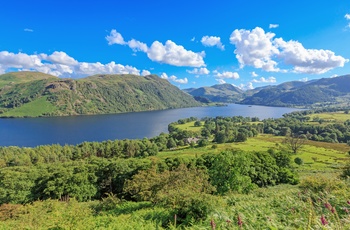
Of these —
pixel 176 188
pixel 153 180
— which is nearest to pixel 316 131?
pixel 153 180

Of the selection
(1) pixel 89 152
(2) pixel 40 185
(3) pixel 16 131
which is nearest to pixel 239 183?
(2) pixel 40 185

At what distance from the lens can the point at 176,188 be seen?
22.7m

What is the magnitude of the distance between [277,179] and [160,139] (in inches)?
2515

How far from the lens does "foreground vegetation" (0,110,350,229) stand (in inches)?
365

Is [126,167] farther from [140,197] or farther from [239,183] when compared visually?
[239,183]

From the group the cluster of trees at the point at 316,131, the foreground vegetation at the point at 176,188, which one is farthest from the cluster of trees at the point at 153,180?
the cluster of trees at the point at 316,131

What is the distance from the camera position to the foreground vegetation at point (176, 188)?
30.4ft

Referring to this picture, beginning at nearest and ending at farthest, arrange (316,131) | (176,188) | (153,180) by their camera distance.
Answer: (176,188), (153,180), (316,131)

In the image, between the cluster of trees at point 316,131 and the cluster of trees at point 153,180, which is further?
the cluster of trees at point 316,131

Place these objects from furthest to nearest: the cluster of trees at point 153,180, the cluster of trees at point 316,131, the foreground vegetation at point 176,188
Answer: the cluster of trees at point 316,131
the cluster of trees at point 153,180
the foreground vegetation at point 176,188

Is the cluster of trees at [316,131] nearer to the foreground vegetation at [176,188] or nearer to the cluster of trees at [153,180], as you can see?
the foreground vegetation at [176,188]

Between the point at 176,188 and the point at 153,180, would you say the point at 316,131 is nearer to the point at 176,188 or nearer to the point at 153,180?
the point at 153,180

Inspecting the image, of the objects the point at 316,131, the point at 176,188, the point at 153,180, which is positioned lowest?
the point at 316,131

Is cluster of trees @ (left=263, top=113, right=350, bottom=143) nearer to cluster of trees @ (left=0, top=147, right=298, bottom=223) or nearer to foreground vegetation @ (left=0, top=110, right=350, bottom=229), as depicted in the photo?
foreground vegetation @ (left=0, top=110, right=350, bottom=229)
